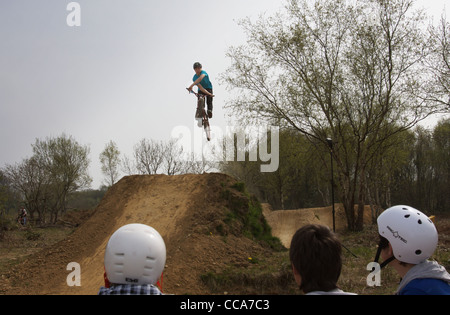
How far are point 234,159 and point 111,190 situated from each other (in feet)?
96.0

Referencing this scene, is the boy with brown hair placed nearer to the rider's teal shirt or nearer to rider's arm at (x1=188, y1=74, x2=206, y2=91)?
rider's arm at (x1=188, y1=74, x2=206, y2=91)

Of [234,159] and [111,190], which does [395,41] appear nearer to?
[111,190]

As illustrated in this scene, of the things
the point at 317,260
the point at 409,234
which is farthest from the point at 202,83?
the point at 317,260

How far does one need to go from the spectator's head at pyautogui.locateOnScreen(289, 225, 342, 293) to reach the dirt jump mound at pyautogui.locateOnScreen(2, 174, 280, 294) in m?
6.99

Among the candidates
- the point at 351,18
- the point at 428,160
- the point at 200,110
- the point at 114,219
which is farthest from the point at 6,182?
the point at 428,160

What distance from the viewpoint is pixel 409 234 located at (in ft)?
10.0

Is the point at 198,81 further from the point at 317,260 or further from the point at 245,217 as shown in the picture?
the point at 317,260

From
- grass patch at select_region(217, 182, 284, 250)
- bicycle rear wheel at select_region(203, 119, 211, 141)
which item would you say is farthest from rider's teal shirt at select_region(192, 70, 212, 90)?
grass patch at select_region(217, 182, 284, 250)

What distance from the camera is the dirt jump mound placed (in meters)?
9.82

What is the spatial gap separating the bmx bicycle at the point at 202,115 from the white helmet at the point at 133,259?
9103 millimetres

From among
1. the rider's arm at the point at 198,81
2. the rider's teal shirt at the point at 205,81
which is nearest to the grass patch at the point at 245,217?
the rider's teal shirt at the point at 205,81

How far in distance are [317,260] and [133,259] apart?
1.35 metres

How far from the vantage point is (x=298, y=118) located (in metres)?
21.3

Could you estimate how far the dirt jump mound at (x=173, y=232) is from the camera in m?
9.82
